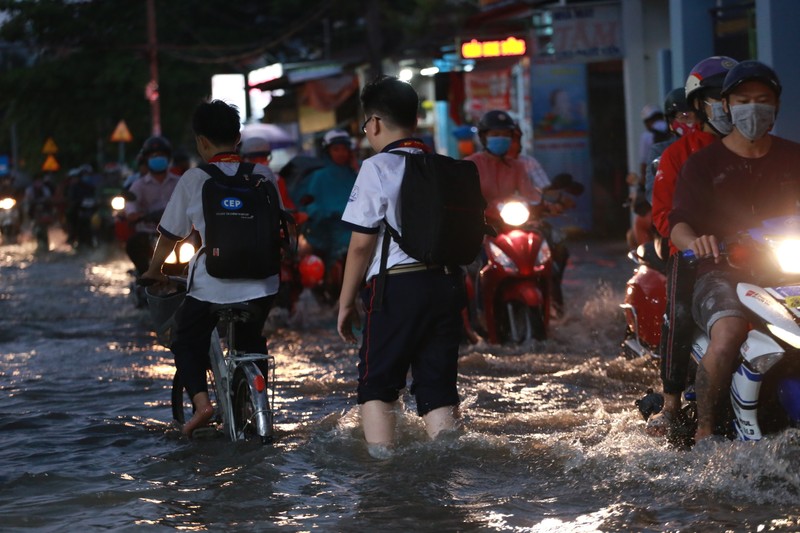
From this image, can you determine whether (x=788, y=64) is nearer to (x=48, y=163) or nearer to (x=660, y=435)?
(x=660, y=435)

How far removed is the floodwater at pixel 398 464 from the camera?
17.5ft

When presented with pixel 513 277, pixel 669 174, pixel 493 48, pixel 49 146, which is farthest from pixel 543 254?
pixel 49 146

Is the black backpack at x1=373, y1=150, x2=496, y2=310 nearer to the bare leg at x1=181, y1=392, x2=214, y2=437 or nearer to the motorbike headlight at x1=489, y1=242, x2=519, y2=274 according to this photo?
the bare leg at x1=181, y1=392, x2=214, y2=437

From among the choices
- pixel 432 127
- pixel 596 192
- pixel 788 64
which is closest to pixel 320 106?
pixel 432 127

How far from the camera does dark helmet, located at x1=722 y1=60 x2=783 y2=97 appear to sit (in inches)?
219

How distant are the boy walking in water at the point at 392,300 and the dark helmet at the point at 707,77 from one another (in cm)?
121

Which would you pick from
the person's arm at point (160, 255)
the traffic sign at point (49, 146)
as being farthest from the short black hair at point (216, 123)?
the traffic sign at point (49, 146)

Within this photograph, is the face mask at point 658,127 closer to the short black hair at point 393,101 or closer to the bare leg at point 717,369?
the short black hair at point 393,101

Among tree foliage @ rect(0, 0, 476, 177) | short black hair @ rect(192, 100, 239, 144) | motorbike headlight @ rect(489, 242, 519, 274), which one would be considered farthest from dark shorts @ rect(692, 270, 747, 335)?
tree foliage @ rect(0, 0, 476, 177)

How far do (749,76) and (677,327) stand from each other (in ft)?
3.49

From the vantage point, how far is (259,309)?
671cm

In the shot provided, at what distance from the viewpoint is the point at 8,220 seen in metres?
33.6

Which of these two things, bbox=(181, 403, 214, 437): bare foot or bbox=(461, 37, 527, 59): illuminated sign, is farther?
bbox=(461, 37, 527, 59): illuminated sign

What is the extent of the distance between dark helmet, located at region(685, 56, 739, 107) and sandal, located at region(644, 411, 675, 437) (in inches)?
52.7
